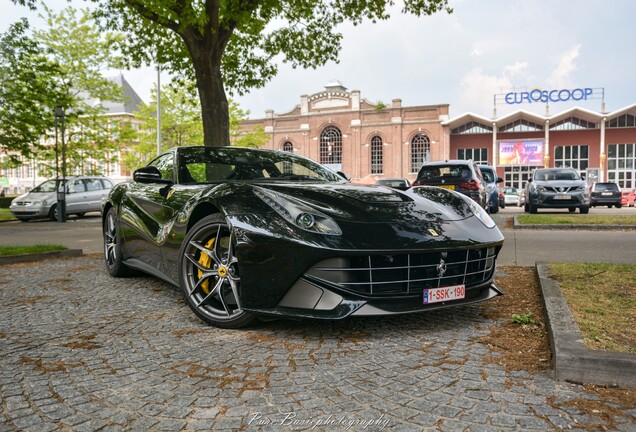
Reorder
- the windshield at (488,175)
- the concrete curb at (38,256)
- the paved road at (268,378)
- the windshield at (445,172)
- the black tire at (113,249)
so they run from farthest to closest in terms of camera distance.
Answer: the windshield at (488,175)
the windshield at (445,172)
the concrete curb at (38,256)
the black tire at (113,249)
the paved road at (268,378)

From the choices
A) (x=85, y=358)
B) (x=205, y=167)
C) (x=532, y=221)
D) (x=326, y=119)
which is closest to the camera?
(x=85, y=358)

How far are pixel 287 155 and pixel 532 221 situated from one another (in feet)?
27.1

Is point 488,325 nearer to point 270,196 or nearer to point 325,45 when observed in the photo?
point 270,196

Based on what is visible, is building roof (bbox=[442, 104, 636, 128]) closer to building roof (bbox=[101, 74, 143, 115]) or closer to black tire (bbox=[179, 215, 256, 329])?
building roof (bbox=[101, 74, 143, 115])

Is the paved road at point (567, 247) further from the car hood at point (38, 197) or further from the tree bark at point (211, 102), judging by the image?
the car hood at point (38, 197)

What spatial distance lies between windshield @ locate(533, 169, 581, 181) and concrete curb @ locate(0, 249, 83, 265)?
14631 mm

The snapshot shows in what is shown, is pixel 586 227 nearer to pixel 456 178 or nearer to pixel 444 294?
pixel 456 178

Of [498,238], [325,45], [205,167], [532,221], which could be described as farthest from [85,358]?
[325,45]

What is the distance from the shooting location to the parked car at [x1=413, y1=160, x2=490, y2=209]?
Answer: 12.7 meters

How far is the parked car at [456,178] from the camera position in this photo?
41.5 feet

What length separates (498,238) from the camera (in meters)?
3.69

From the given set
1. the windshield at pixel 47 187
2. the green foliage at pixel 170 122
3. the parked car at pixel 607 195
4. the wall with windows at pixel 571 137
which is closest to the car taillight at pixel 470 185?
the windshield at pixel 47 187

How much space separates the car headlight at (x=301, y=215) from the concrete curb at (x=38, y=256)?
521 centimetres

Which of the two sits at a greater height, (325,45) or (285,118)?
(285,118)
